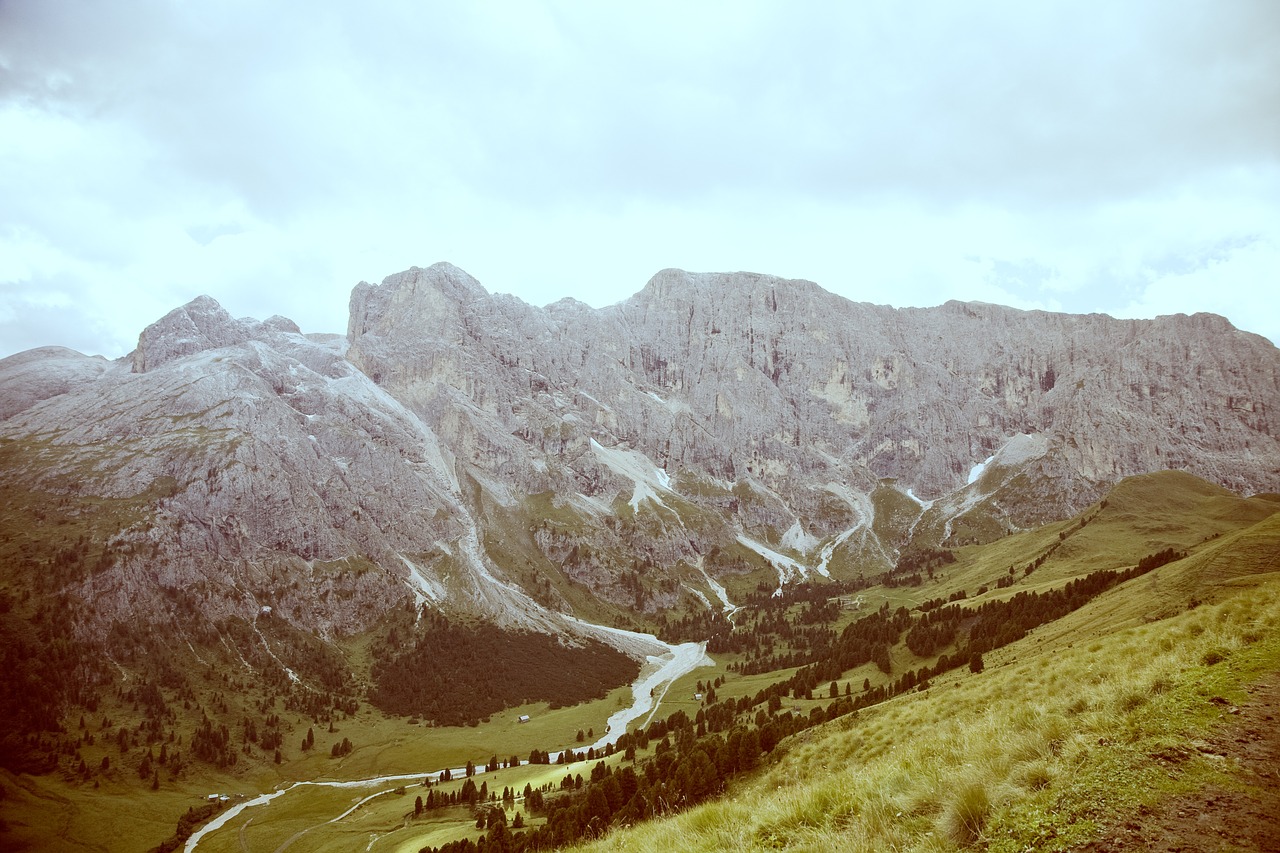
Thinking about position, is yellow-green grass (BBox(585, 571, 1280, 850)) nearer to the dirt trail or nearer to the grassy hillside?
the grassy hillside

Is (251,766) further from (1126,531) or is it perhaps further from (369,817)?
(1126,531)

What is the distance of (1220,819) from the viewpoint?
35.5ft

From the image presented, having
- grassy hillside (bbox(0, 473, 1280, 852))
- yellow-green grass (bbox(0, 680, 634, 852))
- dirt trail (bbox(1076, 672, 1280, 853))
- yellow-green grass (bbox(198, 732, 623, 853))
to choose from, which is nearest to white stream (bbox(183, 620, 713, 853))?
yellow-green grass (bbox(198, 732, 623, 853))

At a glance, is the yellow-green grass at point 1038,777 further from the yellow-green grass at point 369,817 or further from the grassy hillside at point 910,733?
the yellow-green grass at point 369,817

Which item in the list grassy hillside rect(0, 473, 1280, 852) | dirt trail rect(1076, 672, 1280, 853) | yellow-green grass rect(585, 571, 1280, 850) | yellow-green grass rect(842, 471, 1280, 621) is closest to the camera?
dirt trail rect(1076, 672, 1280, 853)

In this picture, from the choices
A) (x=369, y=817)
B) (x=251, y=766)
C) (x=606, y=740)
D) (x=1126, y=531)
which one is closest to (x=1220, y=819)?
(x=369, y=817)

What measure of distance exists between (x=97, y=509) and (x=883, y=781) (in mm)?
231596

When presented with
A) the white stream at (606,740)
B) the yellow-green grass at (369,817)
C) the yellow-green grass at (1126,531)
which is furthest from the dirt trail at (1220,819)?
the white stream at (606,740)

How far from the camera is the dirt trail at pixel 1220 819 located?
10.2 m

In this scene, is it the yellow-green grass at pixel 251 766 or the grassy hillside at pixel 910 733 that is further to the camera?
the yellow-green grass at pixel 251 766

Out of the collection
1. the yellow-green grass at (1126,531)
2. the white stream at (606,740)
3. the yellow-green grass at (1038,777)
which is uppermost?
the yellow-green grass at (1038,777)

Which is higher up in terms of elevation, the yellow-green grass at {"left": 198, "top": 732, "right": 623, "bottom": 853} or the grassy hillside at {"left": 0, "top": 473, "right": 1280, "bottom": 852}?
the grassy hillside at {"left": 0, "top": 473, "right": 1280, "bottom": 852}

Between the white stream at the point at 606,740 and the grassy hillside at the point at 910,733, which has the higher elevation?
the grassy hillside at the point at 910,733

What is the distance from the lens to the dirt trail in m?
10.2
